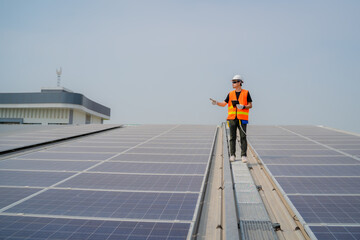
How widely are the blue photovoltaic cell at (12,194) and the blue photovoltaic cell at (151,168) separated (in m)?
1.47

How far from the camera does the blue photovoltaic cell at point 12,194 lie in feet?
13.2

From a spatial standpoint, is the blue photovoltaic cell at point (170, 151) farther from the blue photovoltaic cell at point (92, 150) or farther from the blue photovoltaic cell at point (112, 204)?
the blue photovoltaic cell at point (112, 204)

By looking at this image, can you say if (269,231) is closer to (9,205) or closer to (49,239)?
(49,239)

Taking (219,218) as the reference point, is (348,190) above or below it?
above

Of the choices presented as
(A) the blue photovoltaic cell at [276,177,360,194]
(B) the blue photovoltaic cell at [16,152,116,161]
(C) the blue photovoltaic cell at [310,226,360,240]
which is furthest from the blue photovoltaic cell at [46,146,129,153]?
(C) the blue photovoltaic cell at [310,226,360,240]

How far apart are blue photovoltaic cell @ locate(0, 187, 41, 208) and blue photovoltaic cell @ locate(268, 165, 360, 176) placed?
4.76m

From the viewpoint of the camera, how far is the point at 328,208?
3.83 m

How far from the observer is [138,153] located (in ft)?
25.3

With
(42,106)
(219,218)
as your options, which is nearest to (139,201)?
(219,218)

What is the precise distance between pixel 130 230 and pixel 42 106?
29.9 m

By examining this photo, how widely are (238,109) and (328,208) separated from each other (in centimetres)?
423

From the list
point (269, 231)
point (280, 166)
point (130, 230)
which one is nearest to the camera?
point (130, 230)

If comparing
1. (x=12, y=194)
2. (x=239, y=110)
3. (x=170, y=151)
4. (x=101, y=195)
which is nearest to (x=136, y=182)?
(x=101, y=195)

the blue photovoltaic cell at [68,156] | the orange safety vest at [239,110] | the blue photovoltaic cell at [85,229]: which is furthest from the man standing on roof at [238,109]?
the blue photovoltaic cell at [85,229]
